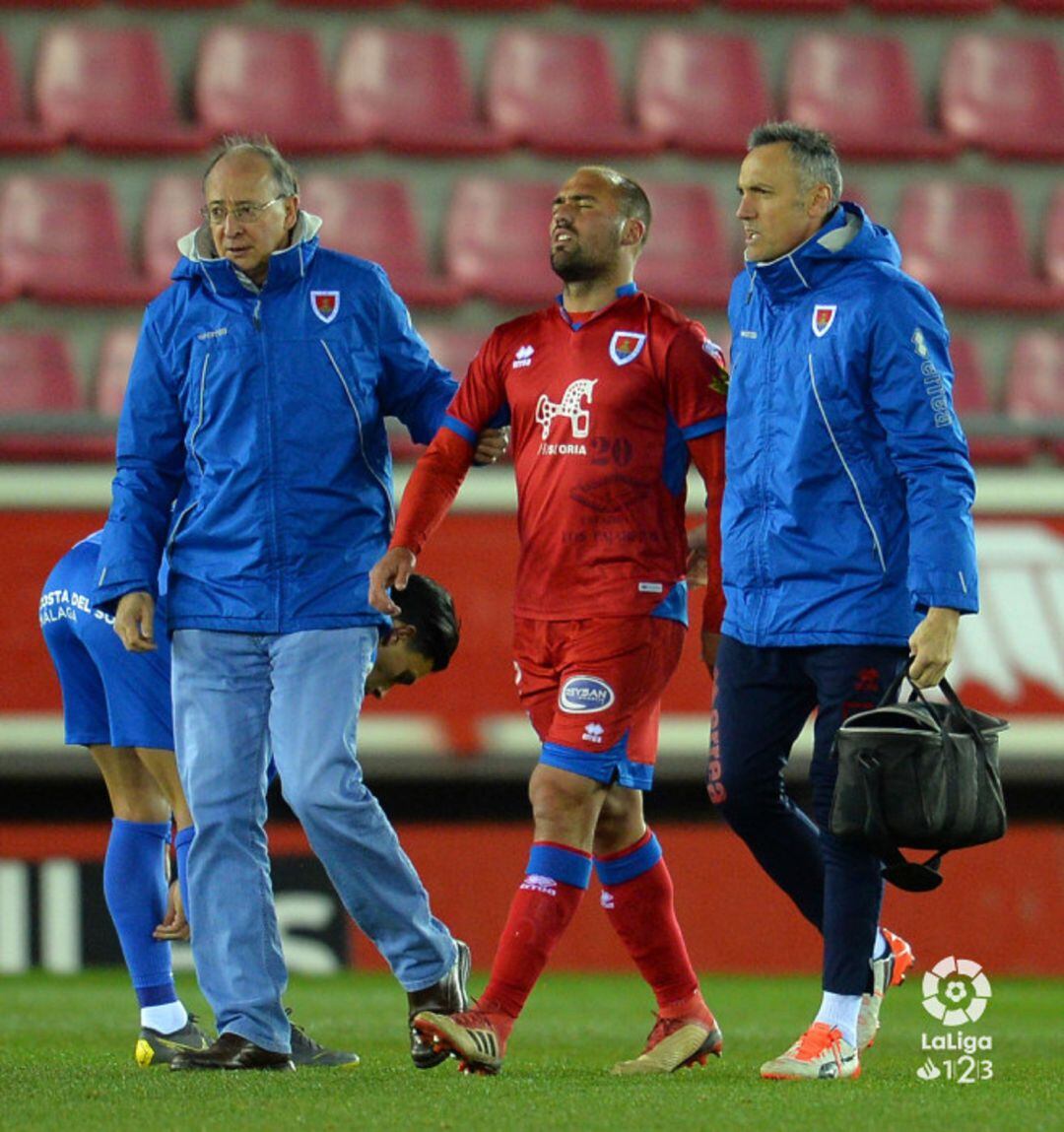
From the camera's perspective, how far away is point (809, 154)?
455 centimetres

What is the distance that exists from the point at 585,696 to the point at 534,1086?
2.53 feet

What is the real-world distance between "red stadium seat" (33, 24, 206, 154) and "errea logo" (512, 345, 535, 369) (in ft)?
17.0

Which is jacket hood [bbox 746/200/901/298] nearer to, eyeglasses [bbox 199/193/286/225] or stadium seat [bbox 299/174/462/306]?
eyeglasses [bbox 199/193/286/225]

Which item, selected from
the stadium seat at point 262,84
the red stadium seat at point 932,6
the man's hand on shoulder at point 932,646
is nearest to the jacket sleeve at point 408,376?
the man's hand on shoulder at point 932,646

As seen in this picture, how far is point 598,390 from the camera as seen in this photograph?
4637 millimetres

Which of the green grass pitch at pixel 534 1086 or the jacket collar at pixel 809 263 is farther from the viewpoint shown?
the jacket collar at pixel 809 263

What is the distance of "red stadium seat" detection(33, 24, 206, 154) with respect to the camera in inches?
380

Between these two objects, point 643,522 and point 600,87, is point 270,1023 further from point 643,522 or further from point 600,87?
point 600,87

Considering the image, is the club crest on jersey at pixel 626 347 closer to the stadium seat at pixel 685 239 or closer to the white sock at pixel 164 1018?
the white sock at pixel 164 1018

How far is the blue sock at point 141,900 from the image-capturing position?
494 cm

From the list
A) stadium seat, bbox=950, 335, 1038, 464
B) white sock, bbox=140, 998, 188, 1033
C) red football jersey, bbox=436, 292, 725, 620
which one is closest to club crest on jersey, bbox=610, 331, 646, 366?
red football jersey, bbox=436, 292, 725, 620

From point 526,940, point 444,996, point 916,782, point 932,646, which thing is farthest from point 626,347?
point 444,996

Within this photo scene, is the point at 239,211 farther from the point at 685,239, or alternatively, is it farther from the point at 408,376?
the point at 685,239

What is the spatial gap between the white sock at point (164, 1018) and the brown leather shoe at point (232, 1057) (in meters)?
0.33
